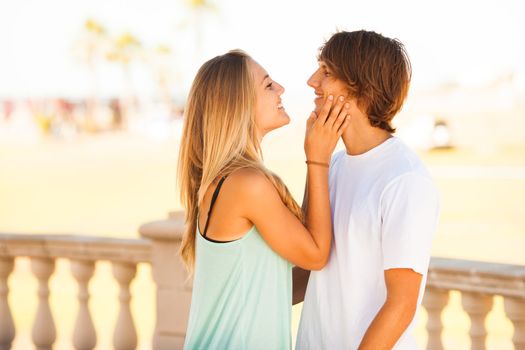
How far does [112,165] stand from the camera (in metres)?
38.9

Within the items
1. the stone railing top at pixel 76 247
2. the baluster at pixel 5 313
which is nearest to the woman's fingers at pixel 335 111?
the stone railing top at pixel 76 247

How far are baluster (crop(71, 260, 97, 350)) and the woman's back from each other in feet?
7.48

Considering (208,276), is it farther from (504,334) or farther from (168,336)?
(504,334)

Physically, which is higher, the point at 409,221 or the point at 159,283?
the point at 409,221

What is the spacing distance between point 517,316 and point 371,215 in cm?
154

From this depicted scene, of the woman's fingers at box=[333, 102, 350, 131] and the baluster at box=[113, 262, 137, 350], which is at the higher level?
the woman's fingers at box=[333, 102, 350, 131]

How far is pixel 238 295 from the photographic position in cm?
269

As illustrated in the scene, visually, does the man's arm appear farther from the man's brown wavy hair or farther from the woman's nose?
the woman's nose

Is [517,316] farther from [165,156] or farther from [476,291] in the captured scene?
[165,156]

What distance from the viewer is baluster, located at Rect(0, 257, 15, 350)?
514 cm

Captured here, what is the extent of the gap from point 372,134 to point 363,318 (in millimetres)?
559

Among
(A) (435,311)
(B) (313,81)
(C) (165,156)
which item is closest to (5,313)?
(A) (435,311)

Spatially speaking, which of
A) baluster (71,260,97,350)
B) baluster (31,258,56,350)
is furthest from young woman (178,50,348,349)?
baluster (31,258,56,350)

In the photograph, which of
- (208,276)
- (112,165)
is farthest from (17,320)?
(112,165)
